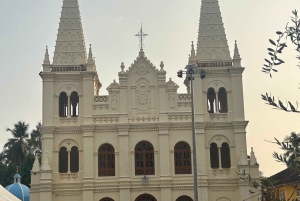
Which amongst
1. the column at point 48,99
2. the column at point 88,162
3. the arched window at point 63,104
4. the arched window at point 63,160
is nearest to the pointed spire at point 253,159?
the column at point 88,162

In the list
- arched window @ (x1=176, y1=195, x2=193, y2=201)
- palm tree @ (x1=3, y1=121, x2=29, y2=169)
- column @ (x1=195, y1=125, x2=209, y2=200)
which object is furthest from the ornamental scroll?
palm tree @ (x1=3, y1=121, x2=29, y2=169)

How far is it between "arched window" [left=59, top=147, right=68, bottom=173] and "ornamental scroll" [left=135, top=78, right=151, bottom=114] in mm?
5610

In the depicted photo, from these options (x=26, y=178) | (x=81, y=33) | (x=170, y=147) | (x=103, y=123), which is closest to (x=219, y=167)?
(x=170, y=147)

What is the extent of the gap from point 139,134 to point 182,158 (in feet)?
10.5

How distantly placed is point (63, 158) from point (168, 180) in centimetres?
705

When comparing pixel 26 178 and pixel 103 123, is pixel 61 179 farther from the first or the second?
pixel 26 178

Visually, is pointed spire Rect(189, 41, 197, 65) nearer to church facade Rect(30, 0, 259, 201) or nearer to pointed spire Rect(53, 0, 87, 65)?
church facade Rect(30, 0, 259, 201)

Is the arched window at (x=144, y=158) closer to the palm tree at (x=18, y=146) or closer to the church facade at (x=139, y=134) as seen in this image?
the church facade at (x=139, y=134)

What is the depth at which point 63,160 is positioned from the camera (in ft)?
105

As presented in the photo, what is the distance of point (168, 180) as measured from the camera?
1215 inches

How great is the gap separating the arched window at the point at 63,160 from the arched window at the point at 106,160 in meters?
2.24

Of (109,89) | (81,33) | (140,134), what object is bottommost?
(140,134)

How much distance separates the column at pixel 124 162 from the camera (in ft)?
101

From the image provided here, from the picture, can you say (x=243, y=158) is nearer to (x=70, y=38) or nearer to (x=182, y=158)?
(x=182, y=158)
